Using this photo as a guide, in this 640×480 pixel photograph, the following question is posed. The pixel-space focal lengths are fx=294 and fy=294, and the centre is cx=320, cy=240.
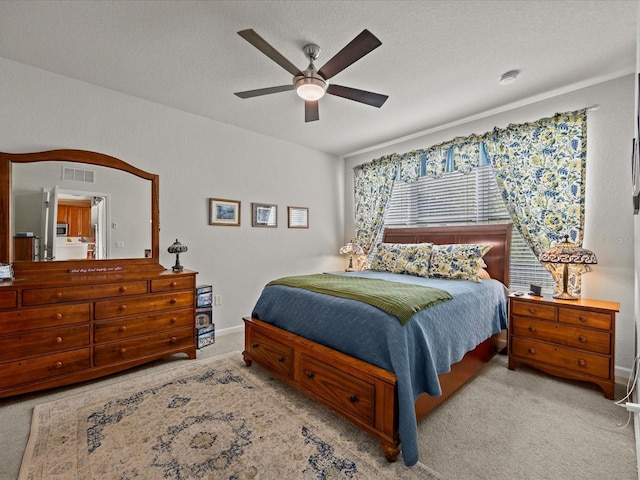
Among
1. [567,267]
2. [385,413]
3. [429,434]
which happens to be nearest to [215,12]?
[385,413]

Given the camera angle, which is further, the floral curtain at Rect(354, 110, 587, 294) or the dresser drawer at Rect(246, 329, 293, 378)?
the floral curtain at Rect(354, 110, 587, 294)

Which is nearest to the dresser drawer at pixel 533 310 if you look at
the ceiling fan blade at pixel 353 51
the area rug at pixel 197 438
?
the area rug at pixel 197 438

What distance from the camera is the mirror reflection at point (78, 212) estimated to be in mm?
2543

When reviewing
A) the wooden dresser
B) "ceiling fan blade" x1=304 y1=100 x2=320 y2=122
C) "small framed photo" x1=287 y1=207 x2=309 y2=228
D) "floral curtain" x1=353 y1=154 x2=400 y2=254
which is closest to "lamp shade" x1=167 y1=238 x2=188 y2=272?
the wooden dresser

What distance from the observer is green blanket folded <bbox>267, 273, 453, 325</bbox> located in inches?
71.0

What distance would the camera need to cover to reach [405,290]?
7.32 feet

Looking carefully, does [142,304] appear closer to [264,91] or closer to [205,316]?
[205,316]

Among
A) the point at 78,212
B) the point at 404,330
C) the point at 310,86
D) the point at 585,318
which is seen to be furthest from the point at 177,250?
the point at 585,318

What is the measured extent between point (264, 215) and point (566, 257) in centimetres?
336

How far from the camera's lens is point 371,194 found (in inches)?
187

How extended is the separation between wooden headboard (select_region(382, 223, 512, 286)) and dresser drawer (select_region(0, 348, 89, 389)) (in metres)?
3.74

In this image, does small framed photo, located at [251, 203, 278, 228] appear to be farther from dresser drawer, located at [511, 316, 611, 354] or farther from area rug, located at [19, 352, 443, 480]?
dresser drawer, located at [511, 316, 611, 354]

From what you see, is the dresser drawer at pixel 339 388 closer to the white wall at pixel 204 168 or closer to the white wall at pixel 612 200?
the white wall at pixel 204 168

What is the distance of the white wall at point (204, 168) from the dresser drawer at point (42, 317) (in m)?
1.03
